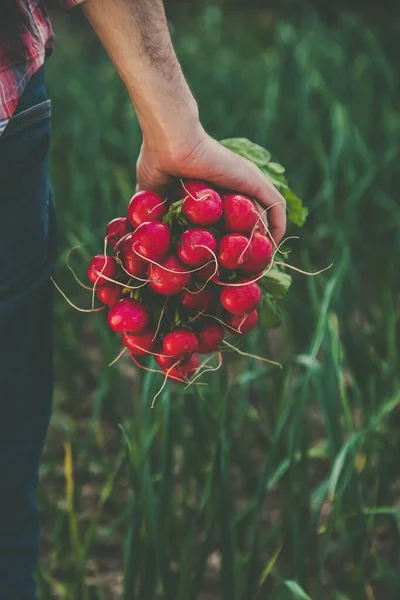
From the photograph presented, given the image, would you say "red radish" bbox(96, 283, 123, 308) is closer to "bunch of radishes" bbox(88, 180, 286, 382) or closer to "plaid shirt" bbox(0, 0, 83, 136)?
"bunch of radishes" bbox(88, 180, 286, 382)

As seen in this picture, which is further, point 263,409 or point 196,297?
point 263,409

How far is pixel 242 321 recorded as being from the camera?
2.28 ft

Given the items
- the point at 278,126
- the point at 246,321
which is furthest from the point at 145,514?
the point at 278,126

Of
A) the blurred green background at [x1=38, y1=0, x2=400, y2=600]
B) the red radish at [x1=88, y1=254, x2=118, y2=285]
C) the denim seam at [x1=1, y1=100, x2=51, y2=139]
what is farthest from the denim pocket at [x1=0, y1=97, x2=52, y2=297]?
the blurred green background at [x1=38, y1=0, x2=400, y2=600]

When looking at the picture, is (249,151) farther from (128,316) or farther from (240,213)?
(128,316)

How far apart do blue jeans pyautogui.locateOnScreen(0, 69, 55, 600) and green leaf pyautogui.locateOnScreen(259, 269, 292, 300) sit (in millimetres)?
262

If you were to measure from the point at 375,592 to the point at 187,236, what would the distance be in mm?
760

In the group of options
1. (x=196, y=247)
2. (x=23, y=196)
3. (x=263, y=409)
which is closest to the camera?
(x=196, y=247)

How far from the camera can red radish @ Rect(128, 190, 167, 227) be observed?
67 centimetres

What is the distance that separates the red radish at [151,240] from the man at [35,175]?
8cm

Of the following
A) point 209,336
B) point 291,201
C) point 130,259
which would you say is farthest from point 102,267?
point 291,201

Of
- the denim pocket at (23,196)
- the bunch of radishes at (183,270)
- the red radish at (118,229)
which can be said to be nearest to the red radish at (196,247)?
the bunch of radishes at (183,270)

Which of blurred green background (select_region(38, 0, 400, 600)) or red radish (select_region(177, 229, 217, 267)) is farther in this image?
blurred green background (select_region(38, 0, 400, 600))

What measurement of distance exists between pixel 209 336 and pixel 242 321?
0.04 metres
